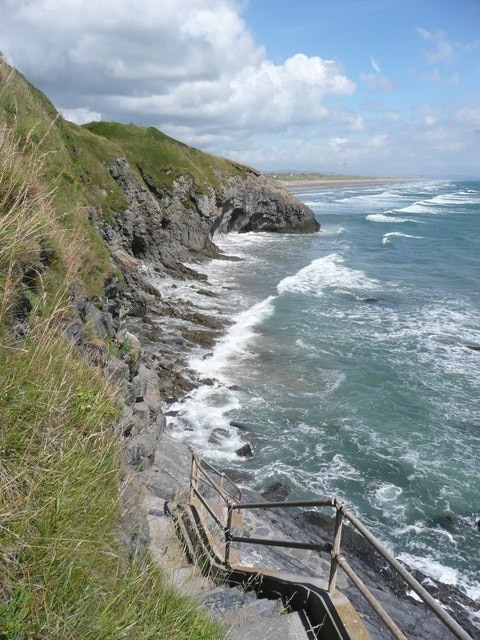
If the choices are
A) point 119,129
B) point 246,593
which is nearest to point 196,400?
point 246,593

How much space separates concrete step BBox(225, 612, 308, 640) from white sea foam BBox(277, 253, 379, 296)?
1228 inches

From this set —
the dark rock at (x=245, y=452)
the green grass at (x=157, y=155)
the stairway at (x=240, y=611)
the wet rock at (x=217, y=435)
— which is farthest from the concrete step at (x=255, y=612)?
the green grass at (x=157, y=155)

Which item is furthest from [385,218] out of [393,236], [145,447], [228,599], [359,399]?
[228,599]

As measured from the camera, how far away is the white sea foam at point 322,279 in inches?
1469

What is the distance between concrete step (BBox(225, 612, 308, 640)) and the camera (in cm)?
453

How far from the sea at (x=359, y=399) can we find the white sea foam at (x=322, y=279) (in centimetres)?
28

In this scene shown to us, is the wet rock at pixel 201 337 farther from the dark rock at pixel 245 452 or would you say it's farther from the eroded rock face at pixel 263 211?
the eroded rock face at pixel 263 211

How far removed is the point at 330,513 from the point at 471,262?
41013 millimetres

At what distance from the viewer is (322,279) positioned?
41031mm

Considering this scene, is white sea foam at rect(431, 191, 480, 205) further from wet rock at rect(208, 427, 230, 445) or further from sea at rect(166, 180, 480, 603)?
wet rock at rect(208, 427, 230, 445)

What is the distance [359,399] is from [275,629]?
16504 mm

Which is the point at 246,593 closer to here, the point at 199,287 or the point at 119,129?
the point at 199,287

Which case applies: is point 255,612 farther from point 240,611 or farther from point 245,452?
point 245,452

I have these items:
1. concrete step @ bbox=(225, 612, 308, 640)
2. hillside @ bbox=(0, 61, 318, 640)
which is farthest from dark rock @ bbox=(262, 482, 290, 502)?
concrete step @ bbox=(225, 612, 308, 640)
